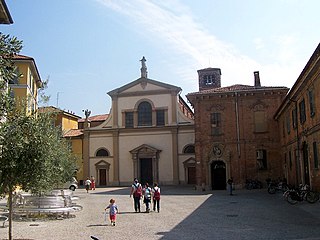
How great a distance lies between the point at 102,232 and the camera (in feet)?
42.8

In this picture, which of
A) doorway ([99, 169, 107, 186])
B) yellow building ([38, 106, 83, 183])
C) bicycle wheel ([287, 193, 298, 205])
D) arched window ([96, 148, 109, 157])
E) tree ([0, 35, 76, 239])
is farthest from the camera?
yellow building ([38, 106, 83, 183])

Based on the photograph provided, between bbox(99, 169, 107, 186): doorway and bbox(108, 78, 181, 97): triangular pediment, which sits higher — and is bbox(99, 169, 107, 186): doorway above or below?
below

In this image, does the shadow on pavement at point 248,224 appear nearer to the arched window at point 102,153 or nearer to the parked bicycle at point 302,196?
the parked bicycle at point 302,196

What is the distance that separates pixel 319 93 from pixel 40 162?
46.4 feet

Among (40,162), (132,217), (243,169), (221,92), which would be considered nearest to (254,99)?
(221,92)

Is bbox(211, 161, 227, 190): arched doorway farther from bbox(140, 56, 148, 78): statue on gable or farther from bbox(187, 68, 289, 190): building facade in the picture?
bbox(140, 56, 148, 78): statue on gable

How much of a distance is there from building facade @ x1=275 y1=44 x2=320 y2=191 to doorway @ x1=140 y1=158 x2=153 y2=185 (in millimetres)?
16504

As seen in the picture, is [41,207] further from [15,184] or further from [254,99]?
[254,99]

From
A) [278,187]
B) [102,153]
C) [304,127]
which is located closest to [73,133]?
[102,153]

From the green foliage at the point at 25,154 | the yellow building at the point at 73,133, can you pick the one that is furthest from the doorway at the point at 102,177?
the green foliage at the point at 25,154

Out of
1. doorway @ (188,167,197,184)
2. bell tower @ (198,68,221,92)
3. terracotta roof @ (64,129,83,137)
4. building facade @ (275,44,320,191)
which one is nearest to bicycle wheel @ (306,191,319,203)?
building facade @ (275,44,320,191)

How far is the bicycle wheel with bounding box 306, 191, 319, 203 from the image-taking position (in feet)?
67.2

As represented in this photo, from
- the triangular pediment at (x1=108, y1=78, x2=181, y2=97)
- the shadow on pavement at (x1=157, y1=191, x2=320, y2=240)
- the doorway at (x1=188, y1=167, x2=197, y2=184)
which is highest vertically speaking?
the triangular pediment at (x1=108, y1=78, x2=181, y2=97)

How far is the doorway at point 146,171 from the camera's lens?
4472 centimetres
